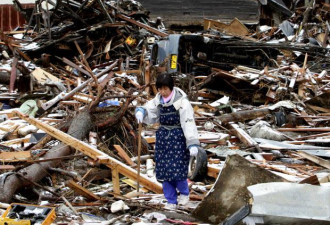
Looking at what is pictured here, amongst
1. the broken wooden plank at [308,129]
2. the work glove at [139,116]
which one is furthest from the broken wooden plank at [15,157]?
the broken wooden plank at [308,129]

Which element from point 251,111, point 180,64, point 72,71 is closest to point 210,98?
point 180,64

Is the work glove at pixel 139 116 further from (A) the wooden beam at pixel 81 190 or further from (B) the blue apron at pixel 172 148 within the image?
(A) the wooden beam at pixel 81 190

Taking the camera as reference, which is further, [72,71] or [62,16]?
[62,16]

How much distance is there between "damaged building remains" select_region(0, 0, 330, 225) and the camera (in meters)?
5.11

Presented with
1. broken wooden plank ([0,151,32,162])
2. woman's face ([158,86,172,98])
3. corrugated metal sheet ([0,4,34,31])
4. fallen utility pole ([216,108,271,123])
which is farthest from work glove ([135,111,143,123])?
corrugated metal sheet ([0,4,34,31])

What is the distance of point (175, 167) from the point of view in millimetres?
5574

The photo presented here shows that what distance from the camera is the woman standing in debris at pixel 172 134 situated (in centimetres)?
547

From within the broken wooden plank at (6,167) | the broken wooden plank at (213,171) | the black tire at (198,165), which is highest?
the black tire at (198,165)

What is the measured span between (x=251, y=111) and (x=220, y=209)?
5.68 meters

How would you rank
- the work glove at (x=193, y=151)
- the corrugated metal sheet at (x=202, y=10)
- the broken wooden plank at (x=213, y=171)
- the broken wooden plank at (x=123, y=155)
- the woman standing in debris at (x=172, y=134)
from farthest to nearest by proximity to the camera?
1. the corrugated metal sheet at (x=202, y=10)
2. the broken wooden plank at (x=123, y=155)
3. the broken wooden plank at (x=213, y=171)
4. the woman standing in debris at (x=172, y=134)
5. the work glove at (x=193, y=151)

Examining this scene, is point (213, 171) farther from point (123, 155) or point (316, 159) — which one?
point (316, 159)

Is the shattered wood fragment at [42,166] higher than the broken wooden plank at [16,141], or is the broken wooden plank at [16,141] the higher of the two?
the shattered wood fragment at [42,166]

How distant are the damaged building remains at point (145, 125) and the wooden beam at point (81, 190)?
20mm

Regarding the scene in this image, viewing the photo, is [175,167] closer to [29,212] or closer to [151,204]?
[151,204]
